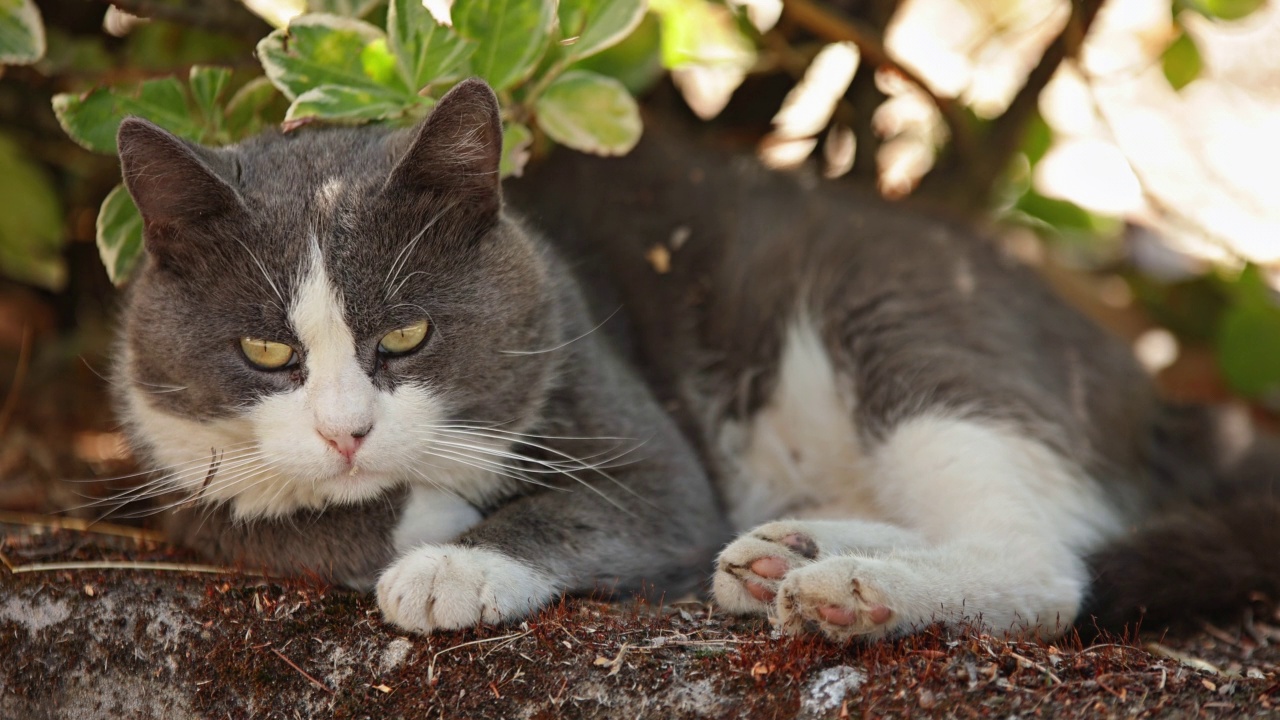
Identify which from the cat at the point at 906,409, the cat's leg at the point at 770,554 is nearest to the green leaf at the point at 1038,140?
the cat at the point at 906,409

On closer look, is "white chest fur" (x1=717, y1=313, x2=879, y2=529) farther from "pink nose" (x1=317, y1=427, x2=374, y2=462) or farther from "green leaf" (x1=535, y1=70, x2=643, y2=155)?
"pink nose" (x1=317, y1=427, x2=374, y2=462)

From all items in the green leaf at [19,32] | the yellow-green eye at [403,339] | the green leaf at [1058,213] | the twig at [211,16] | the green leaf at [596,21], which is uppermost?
the green leaf at [596,21]

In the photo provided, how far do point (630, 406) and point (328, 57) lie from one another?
3.36 ft

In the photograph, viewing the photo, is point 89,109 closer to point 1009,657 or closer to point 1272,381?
point 1009,657

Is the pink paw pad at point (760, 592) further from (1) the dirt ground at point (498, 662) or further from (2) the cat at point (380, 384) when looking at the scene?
(2) the cat at point (380, 384)

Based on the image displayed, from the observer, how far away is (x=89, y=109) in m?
2.33

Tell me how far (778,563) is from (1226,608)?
3.44 ft

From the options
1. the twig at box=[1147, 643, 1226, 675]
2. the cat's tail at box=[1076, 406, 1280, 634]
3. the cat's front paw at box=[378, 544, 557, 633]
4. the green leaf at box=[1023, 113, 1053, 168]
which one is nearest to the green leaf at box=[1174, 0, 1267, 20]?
the green leaf at box=[1023, 113, 1053, 168]

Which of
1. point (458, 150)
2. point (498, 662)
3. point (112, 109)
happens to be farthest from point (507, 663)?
point (112, 109)

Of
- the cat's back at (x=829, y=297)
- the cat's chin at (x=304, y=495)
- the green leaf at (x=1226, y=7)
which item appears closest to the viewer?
the cat's chin at (x=304, y=495)

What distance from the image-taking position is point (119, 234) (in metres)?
2.39

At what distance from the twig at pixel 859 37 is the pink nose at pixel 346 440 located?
1.92 meters

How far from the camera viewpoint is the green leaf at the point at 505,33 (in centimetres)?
227

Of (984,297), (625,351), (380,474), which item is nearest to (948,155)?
(984,297)
